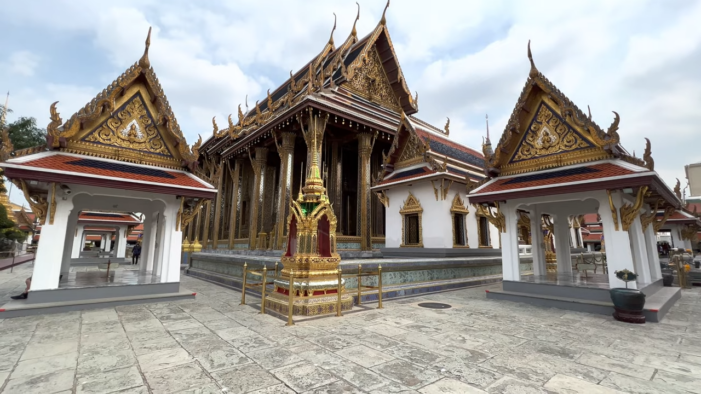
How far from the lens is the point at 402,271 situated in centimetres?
875

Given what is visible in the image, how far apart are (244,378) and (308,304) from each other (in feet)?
8.93

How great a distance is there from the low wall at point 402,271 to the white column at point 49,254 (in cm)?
410

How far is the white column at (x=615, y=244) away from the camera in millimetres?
6164

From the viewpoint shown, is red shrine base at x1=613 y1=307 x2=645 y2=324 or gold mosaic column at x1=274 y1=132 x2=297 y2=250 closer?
red shrine base at x1=613 y1=307 x2=645 y2=324

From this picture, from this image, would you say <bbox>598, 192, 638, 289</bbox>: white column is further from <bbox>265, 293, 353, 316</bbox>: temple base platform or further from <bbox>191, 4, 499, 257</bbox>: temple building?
<bbox>265, 293, 353, 316</bbox>: temple base platform

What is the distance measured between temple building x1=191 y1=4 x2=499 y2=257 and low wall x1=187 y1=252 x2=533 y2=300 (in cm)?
99

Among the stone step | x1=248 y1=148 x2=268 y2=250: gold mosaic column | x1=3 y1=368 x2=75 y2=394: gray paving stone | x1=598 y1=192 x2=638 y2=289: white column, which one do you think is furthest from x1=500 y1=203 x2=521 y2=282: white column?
x1=248 y1=148 x2=268 y2=250: gold mosaic column

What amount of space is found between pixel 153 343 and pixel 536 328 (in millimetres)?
5785

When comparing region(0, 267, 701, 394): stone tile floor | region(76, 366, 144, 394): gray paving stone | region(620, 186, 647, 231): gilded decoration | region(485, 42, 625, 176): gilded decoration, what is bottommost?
region(0, 267, 701, 394): stone tile floor

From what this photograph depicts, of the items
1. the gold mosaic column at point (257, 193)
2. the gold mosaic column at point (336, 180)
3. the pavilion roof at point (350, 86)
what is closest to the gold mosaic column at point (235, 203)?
the pavilion roof at point (350, 86)

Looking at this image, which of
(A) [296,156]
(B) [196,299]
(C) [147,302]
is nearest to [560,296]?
(B) [196,299]

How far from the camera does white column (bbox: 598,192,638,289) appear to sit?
6.16m

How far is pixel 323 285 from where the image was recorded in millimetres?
6105

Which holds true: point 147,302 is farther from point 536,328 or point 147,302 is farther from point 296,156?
point 296,156
